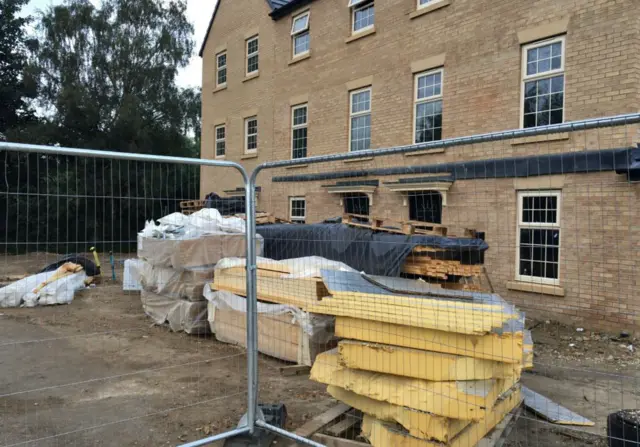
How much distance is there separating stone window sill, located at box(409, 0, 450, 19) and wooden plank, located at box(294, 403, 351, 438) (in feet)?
34.7

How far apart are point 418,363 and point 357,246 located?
4529mm

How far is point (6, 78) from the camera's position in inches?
1224

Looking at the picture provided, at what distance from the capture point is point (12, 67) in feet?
103

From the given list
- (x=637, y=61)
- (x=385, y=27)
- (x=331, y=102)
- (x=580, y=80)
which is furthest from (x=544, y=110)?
(x=331, y=102)

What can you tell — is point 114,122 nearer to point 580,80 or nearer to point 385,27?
point 385,27

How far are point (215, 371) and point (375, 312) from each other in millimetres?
3452

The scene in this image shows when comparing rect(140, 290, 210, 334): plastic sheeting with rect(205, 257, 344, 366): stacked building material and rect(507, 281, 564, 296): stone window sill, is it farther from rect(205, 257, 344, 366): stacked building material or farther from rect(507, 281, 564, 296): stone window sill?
rect(507, 281, 564, 296): stone window sill

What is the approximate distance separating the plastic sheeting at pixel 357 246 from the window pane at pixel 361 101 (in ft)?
20.9

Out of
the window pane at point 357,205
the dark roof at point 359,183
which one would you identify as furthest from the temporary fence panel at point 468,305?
the window pane at point 357,205

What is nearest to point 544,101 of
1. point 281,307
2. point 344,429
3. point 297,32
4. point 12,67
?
point 281,307

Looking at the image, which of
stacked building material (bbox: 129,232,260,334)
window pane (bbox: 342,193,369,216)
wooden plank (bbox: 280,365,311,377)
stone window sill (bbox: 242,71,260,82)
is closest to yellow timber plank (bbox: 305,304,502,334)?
wooden plank (bbox: 280,365,311,377)

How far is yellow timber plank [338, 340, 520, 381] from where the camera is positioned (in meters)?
3.20

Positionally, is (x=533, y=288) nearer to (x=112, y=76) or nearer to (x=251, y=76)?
(x=251, y=76)

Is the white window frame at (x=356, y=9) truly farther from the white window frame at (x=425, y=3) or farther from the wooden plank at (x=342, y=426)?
the wooden plank at (x=342, y=426)
